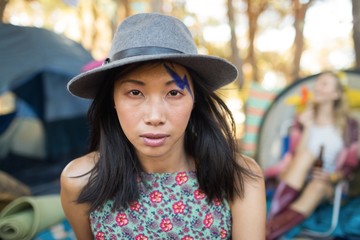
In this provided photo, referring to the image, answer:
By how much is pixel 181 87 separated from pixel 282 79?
44.1 ft

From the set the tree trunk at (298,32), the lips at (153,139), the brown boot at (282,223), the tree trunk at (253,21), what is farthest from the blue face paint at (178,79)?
the tree trunk at (253,21)

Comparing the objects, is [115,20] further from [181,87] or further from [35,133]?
[181,87]

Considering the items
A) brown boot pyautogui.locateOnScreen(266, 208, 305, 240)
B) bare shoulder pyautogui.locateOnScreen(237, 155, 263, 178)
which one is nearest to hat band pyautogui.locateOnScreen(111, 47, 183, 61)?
bare shoulder pyautogui.locateOnScreen(237, 155, 263, 178)

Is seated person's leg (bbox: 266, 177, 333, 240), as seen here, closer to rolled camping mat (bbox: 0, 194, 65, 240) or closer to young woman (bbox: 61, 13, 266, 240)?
rolled camping mat (bbox: 0, 194, 65, 240)

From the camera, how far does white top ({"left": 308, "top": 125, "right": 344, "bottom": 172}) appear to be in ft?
9.02

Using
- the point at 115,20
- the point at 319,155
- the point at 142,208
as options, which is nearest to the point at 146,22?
the point at 142,208

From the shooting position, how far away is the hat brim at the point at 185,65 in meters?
1.04

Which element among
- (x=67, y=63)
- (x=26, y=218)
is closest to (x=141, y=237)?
(x=26, y=218)

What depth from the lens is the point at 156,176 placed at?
50.6 inches

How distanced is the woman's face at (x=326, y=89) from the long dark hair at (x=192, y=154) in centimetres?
168

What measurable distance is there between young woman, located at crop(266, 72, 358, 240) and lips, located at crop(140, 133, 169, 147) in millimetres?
1848

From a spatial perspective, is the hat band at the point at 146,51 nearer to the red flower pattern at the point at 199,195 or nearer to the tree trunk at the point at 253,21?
the red flower pattern at the point at 199,195

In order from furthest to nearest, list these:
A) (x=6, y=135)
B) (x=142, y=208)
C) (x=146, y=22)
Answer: (x=6, y=135) < (x=142, y=208) < (x=146, y=22)

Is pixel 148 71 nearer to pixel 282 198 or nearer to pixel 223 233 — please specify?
pixel 223 233
